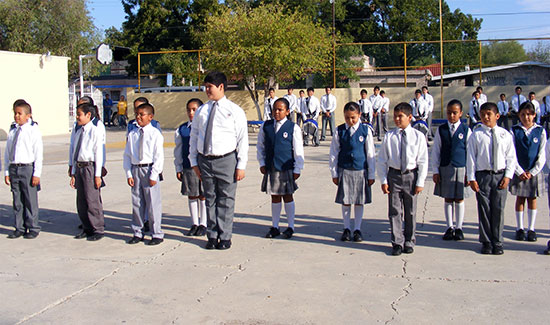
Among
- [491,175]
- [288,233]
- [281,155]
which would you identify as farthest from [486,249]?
[281,155]

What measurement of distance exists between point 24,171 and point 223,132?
2.70m

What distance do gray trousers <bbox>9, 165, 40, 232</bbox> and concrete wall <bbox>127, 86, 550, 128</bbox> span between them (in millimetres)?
18452

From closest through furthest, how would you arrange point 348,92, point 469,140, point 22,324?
point 22,324 → point 469,140 → point 348,92

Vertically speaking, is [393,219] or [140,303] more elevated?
[393,219]

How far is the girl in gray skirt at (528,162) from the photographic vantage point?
653 cm

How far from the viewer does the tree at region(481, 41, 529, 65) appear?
262 ft

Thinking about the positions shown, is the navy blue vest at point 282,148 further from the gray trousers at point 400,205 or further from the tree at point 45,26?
the tree at point 45,26

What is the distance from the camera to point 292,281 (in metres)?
5.25

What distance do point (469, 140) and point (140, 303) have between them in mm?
3827

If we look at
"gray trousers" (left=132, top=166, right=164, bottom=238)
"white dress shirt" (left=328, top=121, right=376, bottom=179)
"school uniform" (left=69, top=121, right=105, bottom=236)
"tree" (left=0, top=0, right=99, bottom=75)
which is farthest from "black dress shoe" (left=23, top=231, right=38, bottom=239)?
"tree" (left=0, top=0, right=99, bottom=75)

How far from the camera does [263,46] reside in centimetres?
2267

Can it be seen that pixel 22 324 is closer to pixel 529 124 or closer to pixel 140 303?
pixel 140 303

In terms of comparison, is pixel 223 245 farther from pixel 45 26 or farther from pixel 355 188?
pixel 45 26

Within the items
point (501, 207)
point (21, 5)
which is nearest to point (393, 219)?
point (501, 207)
